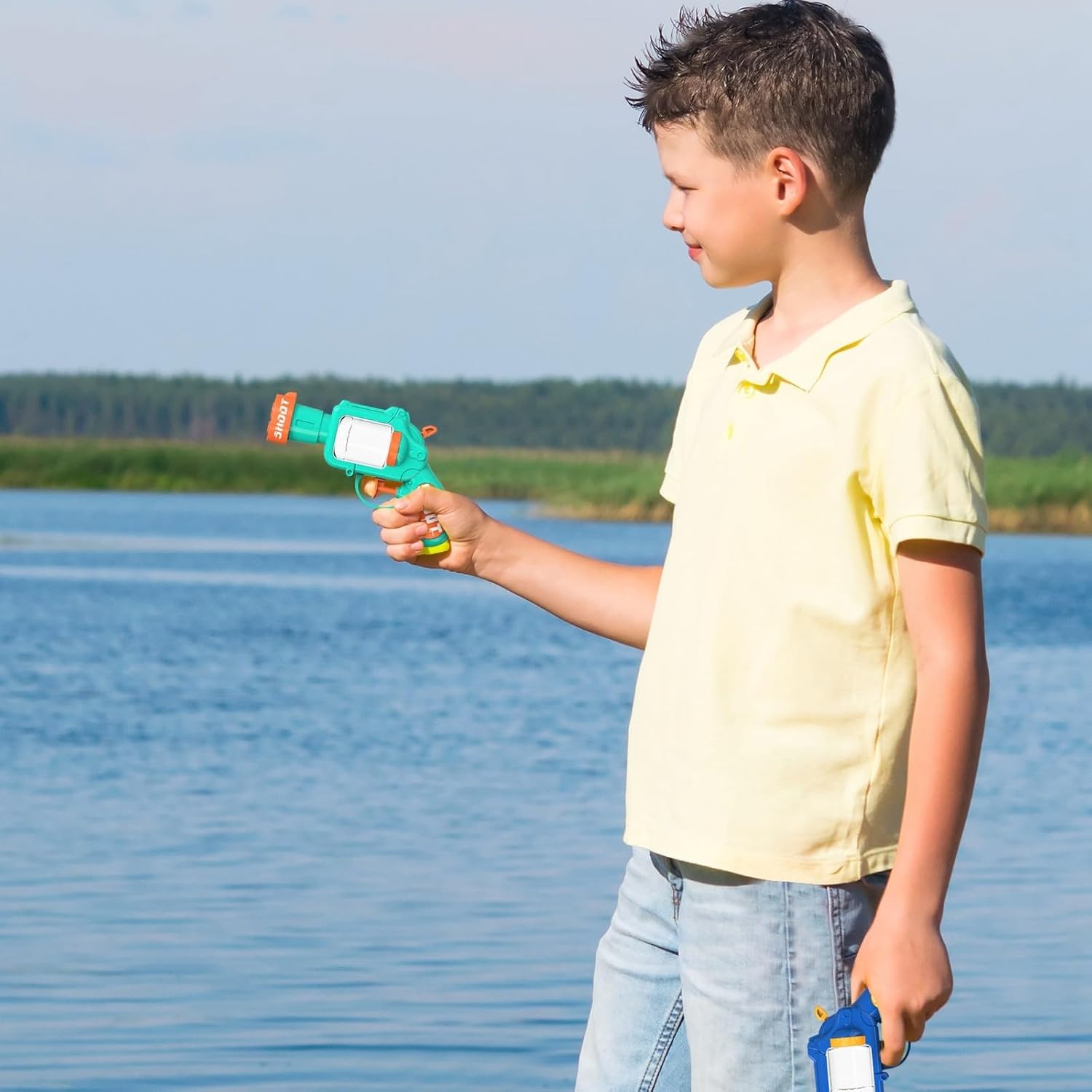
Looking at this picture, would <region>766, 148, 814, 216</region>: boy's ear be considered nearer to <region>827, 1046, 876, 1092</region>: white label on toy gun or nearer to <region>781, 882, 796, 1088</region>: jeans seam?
<region>781, 882, 796, 1088</region>: jeans seam

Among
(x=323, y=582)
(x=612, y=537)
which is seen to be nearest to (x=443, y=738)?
(x=323, y=582)

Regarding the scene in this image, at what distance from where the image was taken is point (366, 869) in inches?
312

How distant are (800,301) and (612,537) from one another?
47.6 metres

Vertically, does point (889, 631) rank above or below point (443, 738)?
above

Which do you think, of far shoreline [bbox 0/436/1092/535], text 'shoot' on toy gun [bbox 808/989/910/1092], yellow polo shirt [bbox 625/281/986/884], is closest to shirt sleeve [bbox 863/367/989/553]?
yellow polo shirt [bbox 625/281/986/884]

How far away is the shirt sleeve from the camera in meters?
2.12

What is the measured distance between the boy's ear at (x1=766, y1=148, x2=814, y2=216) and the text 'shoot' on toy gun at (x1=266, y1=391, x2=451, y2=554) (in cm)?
58

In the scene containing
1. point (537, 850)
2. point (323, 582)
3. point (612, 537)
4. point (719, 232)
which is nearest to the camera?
point (719, 232)

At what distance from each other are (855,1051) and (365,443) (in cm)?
98

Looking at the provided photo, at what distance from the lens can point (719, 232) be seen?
2.33 meters

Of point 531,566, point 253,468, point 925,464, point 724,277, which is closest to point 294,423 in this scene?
point 531,566

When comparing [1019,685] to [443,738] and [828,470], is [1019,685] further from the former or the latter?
[828,470]

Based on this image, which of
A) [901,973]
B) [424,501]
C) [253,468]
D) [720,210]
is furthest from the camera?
[253,468]

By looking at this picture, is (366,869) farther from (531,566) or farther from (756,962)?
(756,962)
